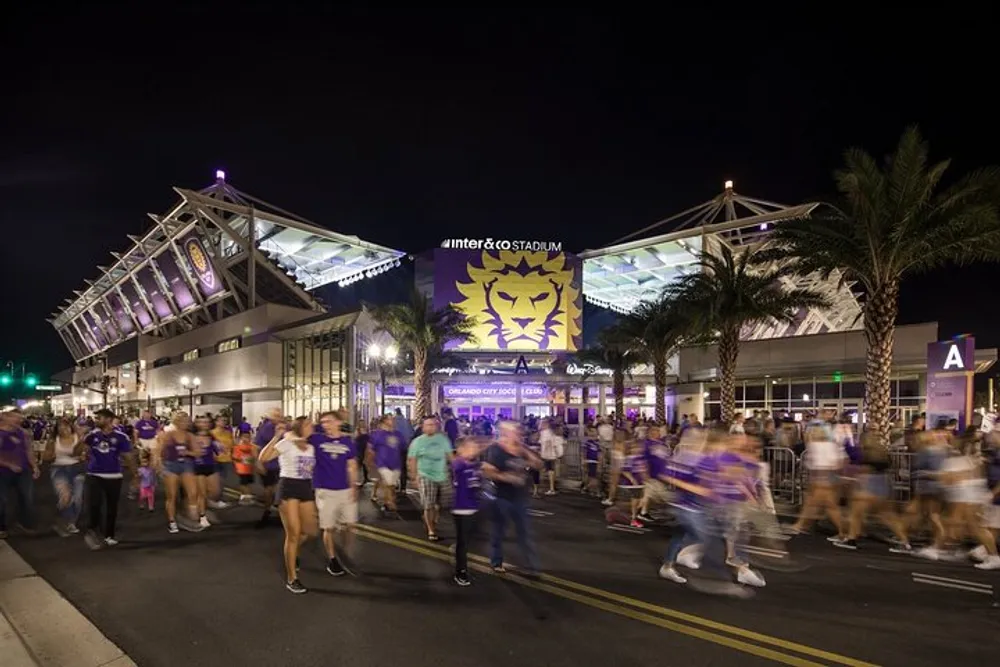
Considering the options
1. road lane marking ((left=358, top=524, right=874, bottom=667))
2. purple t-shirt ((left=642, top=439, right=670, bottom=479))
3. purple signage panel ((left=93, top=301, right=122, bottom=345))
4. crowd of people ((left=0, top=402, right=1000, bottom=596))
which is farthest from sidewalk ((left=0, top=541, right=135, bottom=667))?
purple signage panel ((left=93, top=301, right=122, bottom=345))

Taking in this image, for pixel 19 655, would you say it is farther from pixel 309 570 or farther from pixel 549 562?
pixel 549 562

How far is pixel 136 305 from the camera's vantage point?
2621 inches

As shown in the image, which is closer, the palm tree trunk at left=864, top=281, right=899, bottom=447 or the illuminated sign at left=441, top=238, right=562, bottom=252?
the palm tree trunk at left=864, top=281, right=899, bottom=447

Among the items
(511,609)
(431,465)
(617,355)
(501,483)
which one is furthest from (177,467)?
(617,355)

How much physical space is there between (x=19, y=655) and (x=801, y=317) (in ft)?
174

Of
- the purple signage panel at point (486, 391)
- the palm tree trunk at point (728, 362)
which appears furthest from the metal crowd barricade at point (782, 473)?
the purple signage panel at point (486, 391)

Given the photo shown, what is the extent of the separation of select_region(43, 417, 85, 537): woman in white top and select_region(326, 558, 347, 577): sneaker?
520 cm

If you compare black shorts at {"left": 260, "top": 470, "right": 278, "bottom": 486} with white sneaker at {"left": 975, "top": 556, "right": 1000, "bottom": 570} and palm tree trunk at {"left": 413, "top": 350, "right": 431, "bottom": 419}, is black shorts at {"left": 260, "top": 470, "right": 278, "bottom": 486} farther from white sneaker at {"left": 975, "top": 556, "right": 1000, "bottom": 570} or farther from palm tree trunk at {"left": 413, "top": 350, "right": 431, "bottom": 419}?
palm tree trunk at {"left": 413, "top": 350, "right": 431, "bottom": 419}

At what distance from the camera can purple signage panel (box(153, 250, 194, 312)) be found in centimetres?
5397

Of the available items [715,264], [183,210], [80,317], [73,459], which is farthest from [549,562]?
[80,317]

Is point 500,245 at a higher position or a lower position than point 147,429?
higher

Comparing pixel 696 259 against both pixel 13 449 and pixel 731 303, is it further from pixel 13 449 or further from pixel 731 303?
pixel 13 449

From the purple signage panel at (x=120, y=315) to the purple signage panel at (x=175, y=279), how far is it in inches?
720

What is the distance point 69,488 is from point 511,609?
25.7 ft
